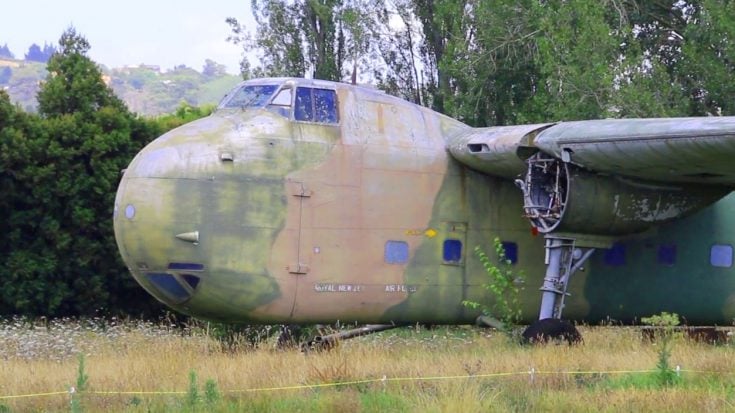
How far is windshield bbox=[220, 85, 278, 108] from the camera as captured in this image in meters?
17.3

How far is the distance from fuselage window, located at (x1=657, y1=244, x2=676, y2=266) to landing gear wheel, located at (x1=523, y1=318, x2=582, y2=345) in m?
2.57

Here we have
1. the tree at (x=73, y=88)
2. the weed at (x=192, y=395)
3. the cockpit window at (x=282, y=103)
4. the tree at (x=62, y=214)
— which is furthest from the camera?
the tree at (x=73, y=88)

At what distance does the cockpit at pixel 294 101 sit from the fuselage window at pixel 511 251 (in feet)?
10.9

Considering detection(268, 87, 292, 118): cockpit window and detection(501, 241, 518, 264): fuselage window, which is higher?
detection(268, 87, 292, 118): cockpit window

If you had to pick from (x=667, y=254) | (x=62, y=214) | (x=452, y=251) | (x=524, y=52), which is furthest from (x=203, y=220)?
(x=524, y=52)

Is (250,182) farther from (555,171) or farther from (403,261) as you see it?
(555,171)

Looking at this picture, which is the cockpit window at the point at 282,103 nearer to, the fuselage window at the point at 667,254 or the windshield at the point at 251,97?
the windshield at the point at 251,97

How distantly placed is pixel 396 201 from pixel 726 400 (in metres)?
6.38

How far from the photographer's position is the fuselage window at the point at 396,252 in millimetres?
17328

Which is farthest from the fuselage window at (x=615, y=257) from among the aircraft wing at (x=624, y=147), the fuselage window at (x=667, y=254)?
the aircraft wing at (x=624, y=147)

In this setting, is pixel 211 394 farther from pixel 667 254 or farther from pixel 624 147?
pixel 667 254

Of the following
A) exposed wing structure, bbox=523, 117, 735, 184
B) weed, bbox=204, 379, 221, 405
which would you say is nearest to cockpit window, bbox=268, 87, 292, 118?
exposed wing structure, bbox=523, 117, 735, 184

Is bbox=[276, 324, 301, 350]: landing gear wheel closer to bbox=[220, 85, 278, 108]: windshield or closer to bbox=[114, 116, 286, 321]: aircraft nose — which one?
bbox=[114, 116, 286, 321]: aircraft nose

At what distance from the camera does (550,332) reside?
55.5 ft
